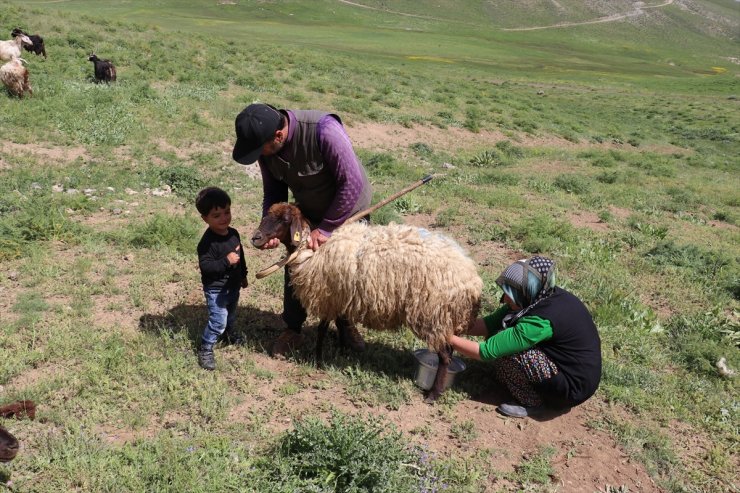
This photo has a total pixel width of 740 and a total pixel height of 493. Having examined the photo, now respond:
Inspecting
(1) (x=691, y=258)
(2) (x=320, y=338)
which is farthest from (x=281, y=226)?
(1) (x=691, y=258)

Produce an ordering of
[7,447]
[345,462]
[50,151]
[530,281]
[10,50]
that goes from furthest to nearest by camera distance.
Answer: [10,50], [50,151], [530,281], [345,462], [7,447]

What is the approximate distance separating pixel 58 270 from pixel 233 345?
2.80 metres

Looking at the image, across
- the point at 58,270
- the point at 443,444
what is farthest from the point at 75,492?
the point at 58,270

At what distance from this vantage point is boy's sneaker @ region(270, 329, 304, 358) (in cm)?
511

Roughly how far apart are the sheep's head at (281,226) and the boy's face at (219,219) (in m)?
0.38

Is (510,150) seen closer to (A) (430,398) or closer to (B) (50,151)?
(B) (50,151)

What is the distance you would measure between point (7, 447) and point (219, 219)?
227cm

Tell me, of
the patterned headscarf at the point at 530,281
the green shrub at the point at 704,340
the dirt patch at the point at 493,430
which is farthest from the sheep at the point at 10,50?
the green shrub at the point at 704,340

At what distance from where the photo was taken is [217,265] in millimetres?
4598

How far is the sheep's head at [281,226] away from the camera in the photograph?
441cm

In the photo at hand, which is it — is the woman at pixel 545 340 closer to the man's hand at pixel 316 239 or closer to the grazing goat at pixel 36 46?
the man's hand at pixel 316 239

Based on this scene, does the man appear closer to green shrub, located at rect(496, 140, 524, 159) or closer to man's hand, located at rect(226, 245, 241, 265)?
man's hand, located at rect(226, 245, 241, 265)

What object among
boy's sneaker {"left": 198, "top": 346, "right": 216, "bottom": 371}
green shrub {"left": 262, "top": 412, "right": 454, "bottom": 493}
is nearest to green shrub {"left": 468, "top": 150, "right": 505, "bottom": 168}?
boy's sneaker {"left": 198, "top": 346, "right": 216, "bottom": 371}

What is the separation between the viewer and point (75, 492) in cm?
336
